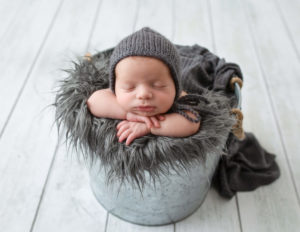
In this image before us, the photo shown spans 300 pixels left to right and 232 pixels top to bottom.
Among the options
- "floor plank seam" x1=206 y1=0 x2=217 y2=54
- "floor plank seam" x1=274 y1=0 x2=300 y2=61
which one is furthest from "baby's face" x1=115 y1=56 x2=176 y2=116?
"floor plank seam" x1=274 y1=0 x2=300 y2=61

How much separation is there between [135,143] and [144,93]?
0.33 feet

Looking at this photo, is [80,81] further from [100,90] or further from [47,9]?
[47,9]

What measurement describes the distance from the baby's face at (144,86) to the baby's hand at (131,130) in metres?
0.03

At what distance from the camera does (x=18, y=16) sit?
1.50 meters

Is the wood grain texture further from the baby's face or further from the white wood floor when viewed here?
the baby's face

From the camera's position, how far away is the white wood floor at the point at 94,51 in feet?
2.89

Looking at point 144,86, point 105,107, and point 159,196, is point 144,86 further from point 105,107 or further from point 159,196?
point 159,196

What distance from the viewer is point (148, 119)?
0.66 meters

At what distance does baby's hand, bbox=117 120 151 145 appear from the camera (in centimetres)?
63

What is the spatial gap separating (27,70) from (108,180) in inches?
29.1

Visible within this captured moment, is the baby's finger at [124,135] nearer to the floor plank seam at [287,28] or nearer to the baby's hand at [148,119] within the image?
the baby's hand at [148,119]

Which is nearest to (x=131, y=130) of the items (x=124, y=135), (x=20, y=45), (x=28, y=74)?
(x=124, y=135)

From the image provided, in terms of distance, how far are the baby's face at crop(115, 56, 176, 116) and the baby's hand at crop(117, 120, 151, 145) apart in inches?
1.1

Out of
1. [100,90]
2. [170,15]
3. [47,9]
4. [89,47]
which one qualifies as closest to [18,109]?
[89,47]
